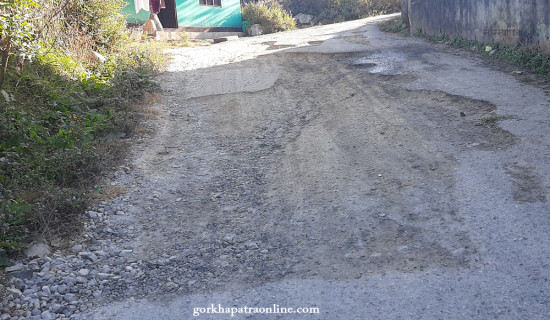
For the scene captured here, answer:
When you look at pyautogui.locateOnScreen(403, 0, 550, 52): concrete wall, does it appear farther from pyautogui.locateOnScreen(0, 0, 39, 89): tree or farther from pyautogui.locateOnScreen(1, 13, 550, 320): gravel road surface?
pyautogui.locateOnScreen(0, 0, 39, 89): tree

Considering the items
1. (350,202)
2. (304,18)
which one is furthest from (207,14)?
(350,202)

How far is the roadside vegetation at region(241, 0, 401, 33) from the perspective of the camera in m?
18.9

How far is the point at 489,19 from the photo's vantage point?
935cm

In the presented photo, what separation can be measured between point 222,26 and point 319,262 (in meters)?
16.8

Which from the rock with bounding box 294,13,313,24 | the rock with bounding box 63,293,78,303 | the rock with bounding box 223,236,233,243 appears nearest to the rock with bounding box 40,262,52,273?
the rock with bounding box 63,293,78,303

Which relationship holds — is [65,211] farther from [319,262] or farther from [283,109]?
[283,109]

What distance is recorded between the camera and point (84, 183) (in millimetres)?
4789

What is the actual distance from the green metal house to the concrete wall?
331 inches

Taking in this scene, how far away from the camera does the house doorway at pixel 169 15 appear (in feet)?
57.3

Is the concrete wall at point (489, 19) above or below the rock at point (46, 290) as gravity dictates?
above

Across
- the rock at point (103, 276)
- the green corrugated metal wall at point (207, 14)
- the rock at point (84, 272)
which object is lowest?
the rock at point (103, 276)

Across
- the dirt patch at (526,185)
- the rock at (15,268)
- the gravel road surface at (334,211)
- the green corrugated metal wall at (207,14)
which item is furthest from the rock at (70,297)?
the green corrugated metal wall at (207,14)

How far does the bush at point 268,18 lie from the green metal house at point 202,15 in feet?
1.57

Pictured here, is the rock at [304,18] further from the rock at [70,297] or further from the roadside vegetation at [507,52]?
the rock at [70,297]
